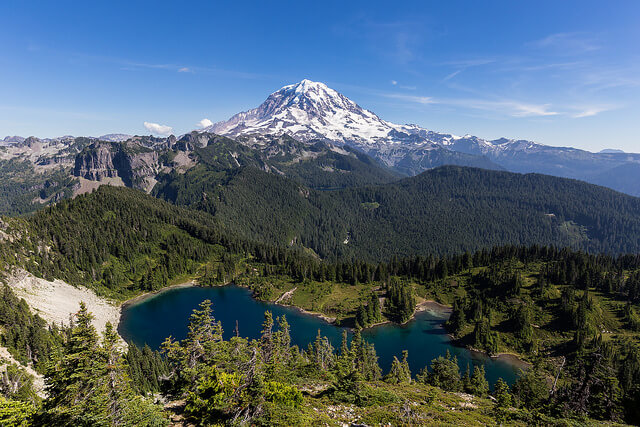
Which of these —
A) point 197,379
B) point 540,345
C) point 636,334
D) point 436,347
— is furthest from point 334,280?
point 197,379

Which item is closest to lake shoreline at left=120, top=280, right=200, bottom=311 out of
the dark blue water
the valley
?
the valley

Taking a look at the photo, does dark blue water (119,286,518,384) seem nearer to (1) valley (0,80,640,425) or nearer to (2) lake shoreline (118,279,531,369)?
(1) valley (0,80,640,425)

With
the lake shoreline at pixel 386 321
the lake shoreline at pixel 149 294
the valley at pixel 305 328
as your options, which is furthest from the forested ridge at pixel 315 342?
the lake shoreline at pixel 149 294

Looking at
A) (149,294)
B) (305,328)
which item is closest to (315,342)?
(305,328)

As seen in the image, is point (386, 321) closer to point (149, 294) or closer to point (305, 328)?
point (305, 328)

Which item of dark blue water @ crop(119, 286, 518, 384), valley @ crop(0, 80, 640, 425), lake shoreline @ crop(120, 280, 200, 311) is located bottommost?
dark blue water @ crop(119, 286, 518, 384)

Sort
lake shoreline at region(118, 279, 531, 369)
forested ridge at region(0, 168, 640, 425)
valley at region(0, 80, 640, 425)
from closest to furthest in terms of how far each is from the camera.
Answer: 1. forested ridge at region(0, 168, 640, 425)
2. valley at region(0, 80, 640, 425)
3. lake shoreline at region(118, 279, 531, 369)

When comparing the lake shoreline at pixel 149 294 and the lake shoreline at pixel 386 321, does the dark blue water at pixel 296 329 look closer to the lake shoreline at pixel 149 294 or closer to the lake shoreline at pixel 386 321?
the lake shoreline at pixel 386 321

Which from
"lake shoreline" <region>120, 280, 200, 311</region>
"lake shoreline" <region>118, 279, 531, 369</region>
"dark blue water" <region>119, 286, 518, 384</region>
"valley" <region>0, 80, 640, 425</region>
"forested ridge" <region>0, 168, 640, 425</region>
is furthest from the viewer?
"lake shoreline" <region>120, 280, 200, 311</region>
